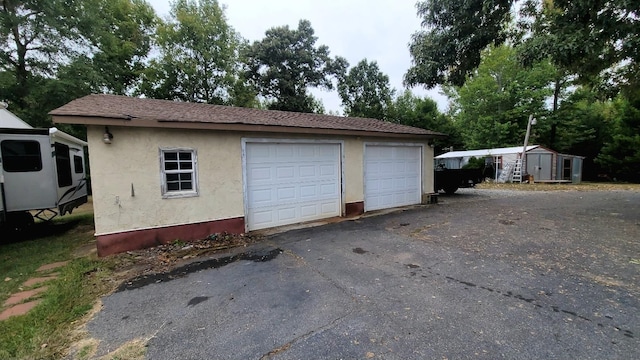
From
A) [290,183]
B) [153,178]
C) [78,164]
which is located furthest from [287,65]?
[153,178]

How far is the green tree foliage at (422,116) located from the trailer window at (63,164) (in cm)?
2444

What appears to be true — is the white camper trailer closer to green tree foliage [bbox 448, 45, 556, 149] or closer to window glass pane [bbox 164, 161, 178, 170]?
window glass pane [bbox 164, 161, 178, 170]

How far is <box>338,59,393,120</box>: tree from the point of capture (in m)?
26.7

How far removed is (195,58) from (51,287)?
66.5 feet

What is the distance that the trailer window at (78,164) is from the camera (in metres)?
8.35

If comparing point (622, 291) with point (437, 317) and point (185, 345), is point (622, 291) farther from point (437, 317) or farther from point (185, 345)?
point (185, 345)

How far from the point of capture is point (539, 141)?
23.8m

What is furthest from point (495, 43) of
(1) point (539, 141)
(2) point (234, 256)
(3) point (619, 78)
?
(1) point (539, 141)

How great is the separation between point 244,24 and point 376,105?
13632 millimetres

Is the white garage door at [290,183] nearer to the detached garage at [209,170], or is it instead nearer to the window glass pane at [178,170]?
the detached garage at [209,170]

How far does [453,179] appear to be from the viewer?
41.3ft

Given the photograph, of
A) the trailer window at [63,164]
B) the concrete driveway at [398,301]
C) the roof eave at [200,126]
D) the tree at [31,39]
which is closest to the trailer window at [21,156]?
the trailer window at [63,164]

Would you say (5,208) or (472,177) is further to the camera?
(472,177)

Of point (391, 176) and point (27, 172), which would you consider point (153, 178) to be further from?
point (391, 176)
